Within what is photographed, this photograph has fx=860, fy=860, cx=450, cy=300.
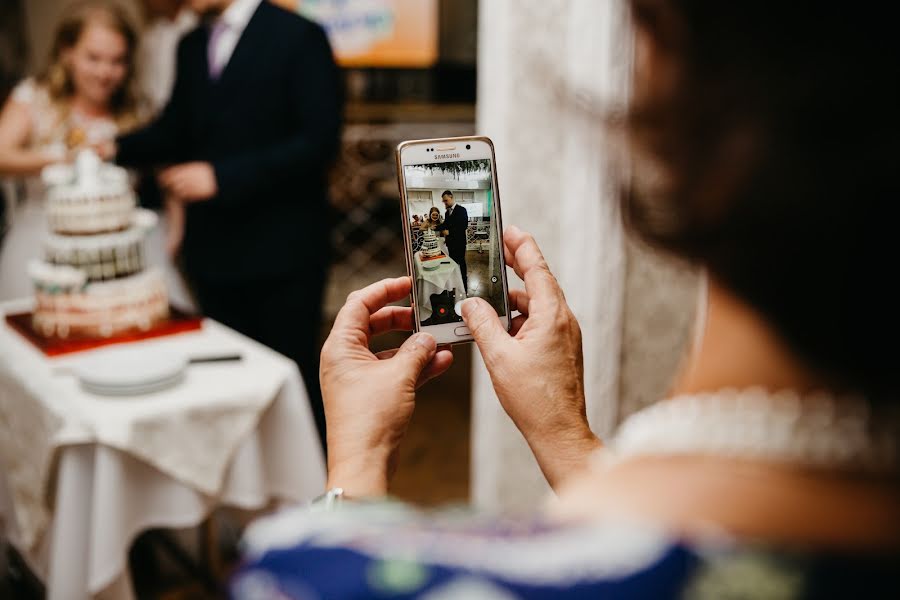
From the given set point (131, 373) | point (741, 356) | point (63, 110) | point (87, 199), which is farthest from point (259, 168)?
point (741, 356)

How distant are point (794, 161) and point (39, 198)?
10.5 feet

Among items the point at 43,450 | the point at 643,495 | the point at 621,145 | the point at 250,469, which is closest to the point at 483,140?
the point at 621,145

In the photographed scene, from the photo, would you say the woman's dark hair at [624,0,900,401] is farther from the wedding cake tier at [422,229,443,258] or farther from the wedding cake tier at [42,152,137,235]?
the wedding cake tier at [42,152,137,235]

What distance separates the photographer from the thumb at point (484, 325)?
Result: 39.4 inches

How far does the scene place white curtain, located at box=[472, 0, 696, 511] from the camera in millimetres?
2123

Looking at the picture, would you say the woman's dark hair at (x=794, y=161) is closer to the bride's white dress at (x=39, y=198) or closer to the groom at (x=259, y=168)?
the groom at (x=259, y=168)

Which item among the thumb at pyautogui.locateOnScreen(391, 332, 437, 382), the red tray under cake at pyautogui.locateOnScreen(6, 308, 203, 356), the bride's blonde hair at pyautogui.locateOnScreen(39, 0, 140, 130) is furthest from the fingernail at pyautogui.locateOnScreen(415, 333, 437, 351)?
the bride's blonde hair at pyautogui.locateOnScreen(39, 0, 140, 130)

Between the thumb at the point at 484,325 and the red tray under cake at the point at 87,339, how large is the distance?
123cm

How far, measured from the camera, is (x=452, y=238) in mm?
1170

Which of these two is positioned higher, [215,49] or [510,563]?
[215,49]

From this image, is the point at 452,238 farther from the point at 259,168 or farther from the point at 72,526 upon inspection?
the point at 259,168

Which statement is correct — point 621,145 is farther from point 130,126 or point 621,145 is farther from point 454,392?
point 454,392

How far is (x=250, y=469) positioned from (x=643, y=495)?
157cm

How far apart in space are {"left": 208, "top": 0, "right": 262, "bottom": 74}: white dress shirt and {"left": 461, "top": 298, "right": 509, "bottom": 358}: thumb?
177 cm
